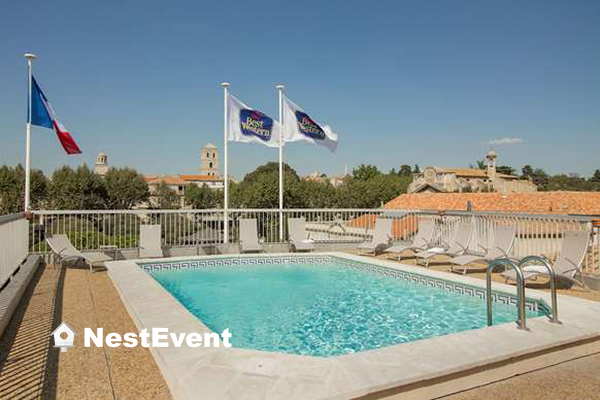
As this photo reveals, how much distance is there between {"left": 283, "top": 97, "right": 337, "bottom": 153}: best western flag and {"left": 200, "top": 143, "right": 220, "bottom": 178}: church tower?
126m

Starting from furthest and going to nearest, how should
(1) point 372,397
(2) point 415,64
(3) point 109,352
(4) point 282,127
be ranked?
(2) point 415,64 < (4) point 282,127 < (3) point 109,352 < (1) point 372,397

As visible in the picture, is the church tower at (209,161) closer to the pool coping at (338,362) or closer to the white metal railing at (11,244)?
the white metal railing at (11,244)

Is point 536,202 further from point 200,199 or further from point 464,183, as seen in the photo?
point 464,183

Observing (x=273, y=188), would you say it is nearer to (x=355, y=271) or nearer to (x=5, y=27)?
(x=5, y=27)

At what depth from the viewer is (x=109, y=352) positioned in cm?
389

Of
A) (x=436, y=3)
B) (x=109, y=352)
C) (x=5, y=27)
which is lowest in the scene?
(x=109, y=352)

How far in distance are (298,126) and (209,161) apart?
12979cm

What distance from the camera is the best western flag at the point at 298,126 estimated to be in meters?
13.2

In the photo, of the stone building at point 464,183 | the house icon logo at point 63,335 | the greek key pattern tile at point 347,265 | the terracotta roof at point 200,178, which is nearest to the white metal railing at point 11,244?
the house icon logo at point 63,335

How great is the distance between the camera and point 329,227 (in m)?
12.8

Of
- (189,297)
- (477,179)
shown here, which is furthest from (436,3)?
(477,179)

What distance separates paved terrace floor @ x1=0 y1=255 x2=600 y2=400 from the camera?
305 centimetres

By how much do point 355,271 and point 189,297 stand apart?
12.9 ft

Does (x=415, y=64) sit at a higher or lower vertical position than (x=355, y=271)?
higher
